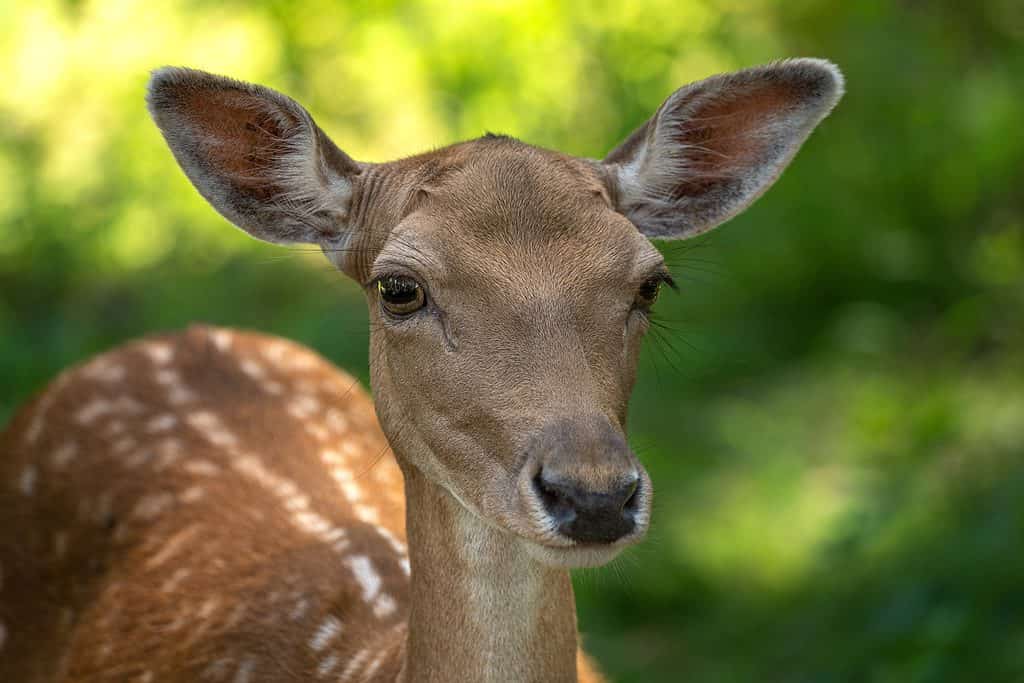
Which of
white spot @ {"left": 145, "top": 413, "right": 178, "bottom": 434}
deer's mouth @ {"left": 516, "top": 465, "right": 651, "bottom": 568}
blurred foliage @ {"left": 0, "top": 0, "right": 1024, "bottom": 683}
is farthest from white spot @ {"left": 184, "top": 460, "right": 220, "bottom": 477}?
blurred foliage @ {"left": 0, "top": 0, "right": 1024, "bottom": 683}

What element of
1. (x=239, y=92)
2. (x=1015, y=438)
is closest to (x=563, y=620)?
(x=239, y=92)

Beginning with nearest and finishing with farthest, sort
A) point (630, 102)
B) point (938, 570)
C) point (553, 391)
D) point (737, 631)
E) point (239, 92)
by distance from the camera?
point (553, 391), point (239, 92), point (938, 570), point (737, 631), point (630, 102)

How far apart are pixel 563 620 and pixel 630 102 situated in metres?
5.75

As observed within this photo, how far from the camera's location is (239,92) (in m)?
3.77

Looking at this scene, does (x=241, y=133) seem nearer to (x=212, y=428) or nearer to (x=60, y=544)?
(x=212, y=428)

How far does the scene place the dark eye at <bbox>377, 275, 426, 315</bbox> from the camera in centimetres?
344

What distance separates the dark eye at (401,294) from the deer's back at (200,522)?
91cm

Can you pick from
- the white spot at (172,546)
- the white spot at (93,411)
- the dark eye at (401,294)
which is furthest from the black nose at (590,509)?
the white spot at (93,411)

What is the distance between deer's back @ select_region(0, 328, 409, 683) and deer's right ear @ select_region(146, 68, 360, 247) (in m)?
0.84

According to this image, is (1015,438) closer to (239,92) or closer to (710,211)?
(710,211)

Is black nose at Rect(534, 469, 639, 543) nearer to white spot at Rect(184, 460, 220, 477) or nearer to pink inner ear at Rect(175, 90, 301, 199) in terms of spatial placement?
pink inner ear at Rect(175, 90, 301, 199)

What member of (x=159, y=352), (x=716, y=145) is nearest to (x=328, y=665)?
(x=159, y=352)

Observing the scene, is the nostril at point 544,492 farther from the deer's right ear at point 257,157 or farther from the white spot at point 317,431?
the white spot at point 317,431

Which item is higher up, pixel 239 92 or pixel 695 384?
pixel 695 384
